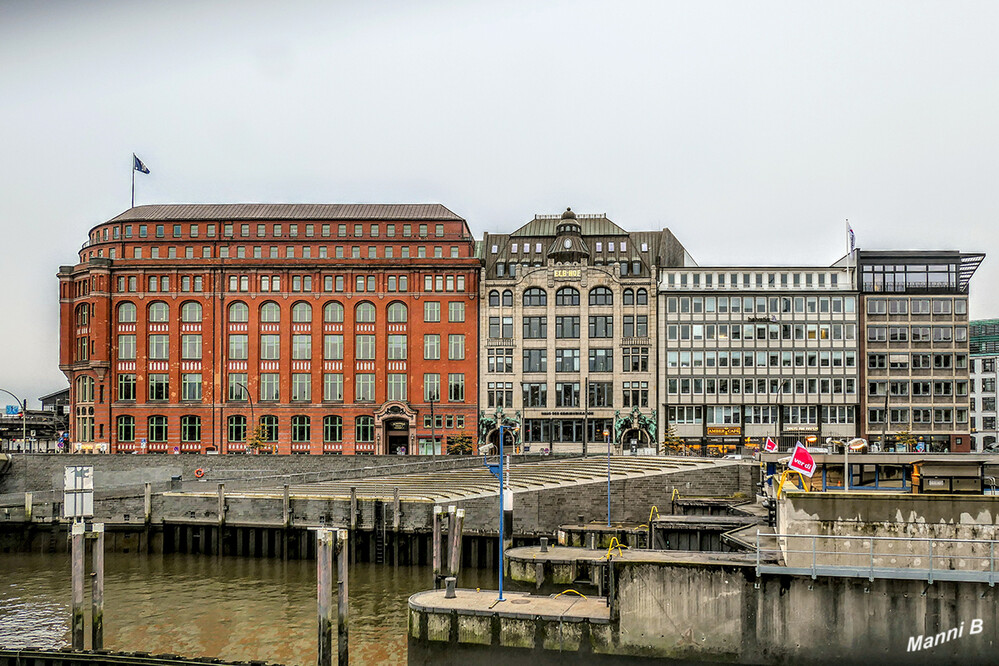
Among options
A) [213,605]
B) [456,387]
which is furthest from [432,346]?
[213,605]

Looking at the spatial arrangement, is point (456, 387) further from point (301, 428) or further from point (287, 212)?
point (287, 212)

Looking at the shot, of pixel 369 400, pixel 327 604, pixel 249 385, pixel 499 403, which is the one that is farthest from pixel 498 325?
pixel 327 604

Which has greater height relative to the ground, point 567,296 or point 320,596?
point 567,296

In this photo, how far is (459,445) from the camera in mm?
94562

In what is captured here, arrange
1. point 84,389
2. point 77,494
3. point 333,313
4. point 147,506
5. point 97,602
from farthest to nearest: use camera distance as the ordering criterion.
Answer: point 84,389
point 333,313
point 147,506
point 77,494
point 97,602

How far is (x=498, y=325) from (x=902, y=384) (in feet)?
141

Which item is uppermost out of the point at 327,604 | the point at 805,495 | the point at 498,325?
the point at 498,325

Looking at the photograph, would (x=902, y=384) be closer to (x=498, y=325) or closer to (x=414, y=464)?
(x=498, y=325)

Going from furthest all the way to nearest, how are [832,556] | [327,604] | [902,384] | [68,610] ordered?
[902,384] → [68,610] → [327,604] → [832,556]

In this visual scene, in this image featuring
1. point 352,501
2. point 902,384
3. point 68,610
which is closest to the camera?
point 68,610

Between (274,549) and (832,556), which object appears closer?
(832,556)

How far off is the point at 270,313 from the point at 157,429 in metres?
17.2

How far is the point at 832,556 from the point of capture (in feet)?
82.8

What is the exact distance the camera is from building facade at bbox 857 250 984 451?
328 ft
